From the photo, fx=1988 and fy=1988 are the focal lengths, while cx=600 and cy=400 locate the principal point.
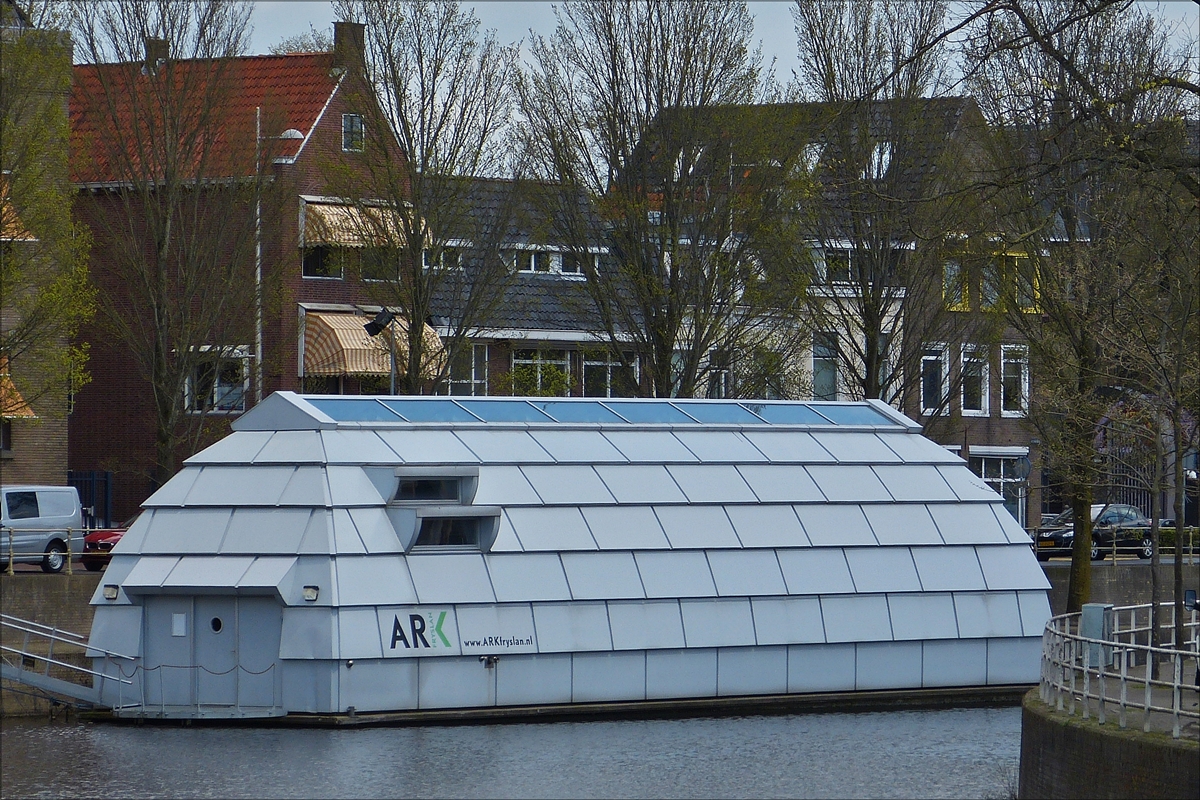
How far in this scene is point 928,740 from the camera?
33.1 meters

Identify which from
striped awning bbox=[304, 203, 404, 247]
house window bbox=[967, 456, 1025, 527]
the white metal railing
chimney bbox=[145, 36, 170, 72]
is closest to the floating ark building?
the white metal railing

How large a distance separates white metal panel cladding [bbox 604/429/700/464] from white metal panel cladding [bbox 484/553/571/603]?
3.44 metres

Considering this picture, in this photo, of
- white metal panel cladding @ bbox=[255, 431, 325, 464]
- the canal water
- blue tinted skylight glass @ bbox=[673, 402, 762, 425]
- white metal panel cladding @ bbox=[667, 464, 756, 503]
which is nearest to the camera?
the canal water

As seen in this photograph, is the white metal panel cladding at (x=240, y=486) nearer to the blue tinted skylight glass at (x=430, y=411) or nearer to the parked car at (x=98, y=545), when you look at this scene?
the blue tinted skylight glass at (x=430, y=411)

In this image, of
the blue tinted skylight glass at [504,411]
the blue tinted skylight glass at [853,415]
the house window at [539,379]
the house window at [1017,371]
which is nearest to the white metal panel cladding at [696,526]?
the blue tinted skylight glass at [504,411]

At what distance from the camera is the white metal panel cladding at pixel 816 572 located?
37375 millimetres

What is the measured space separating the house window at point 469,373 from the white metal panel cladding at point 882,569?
15.3m

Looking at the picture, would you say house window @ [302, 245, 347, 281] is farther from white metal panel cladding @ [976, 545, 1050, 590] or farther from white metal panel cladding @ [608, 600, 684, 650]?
white metal panel cladding @ [976, 545, 1050, 590]

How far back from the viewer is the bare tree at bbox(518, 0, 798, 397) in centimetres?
4738

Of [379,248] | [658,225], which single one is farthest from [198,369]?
[658,225]

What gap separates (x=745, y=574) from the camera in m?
37.0

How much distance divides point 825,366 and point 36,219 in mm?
22905

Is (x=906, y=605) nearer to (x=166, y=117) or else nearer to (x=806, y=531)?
(x=806, y=531)

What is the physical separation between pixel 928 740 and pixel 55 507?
892 inches
